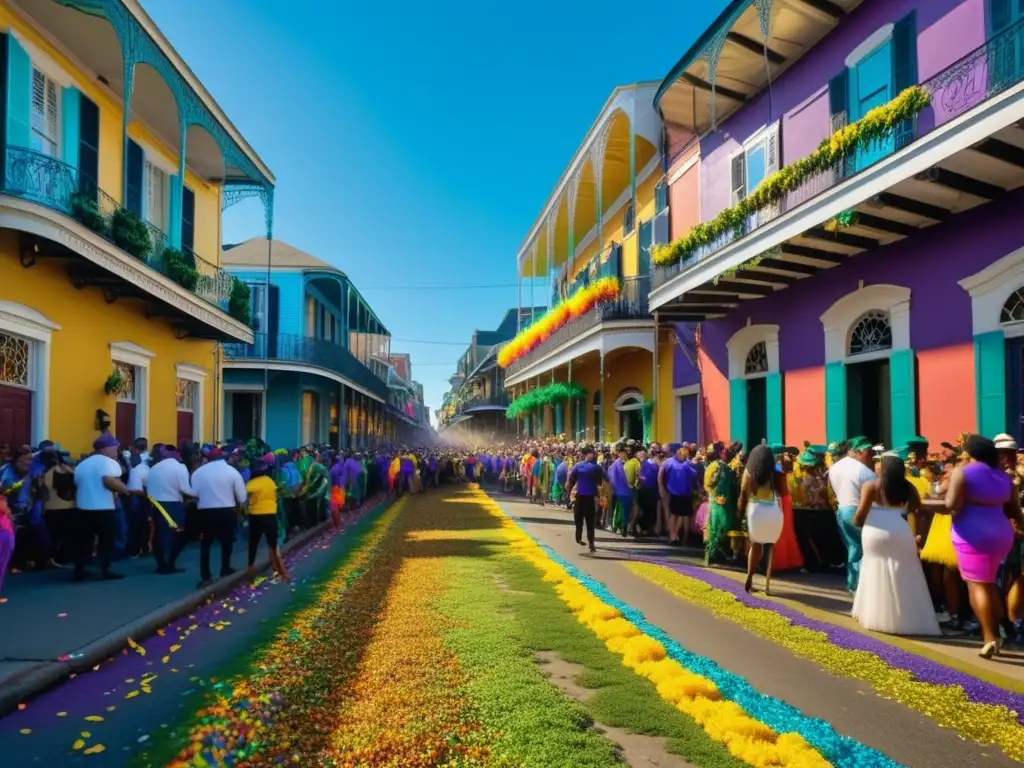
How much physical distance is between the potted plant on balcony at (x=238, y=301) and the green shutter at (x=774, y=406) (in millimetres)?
12678

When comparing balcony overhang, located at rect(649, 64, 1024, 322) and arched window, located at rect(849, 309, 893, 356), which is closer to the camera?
balcony overhang, located at rect(649, 64, 1024, 322)

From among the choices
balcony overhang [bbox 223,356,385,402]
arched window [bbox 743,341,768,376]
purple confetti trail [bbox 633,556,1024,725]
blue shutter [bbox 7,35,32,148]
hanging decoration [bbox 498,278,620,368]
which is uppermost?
blue shutter [bbox 7,35,32,148]

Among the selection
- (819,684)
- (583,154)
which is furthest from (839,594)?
(583,154)

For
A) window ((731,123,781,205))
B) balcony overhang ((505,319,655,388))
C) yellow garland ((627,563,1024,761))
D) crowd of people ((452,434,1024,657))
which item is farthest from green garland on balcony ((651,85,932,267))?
yellow garland ((627,563,1024,761))

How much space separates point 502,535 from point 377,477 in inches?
479

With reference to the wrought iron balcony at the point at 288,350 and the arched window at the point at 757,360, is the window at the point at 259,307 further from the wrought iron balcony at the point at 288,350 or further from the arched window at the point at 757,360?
the arched window at the point at 757,360

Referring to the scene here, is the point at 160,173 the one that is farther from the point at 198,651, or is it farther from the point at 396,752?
the point at 396,752

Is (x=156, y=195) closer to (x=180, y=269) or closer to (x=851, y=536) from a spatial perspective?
(x=180, y=269)

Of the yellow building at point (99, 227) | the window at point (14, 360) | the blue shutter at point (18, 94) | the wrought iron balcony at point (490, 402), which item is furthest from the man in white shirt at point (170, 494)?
the wrought iron balcony at point (490, 402)

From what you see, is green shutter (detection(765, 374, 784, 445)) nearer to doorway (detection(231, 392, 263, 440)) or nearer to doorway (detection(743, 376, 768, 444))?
doorway (detection(743, 376, 768, 444))

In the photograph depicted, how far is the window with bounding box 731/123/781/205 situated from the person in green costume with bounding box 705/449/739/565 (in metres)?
7.11

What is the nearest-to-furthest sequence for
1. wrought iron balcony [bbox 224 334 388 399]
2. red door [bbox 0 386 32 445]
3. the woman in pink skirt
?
the woman in pink skirt < red door [bbox 0 386 32 445] < wrought iron balcony [bbox 224 334 388 399]

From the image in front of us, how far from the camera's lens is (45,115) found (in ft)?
41.1

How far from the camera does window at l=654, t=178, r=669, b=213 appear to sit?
20828 millimetres
